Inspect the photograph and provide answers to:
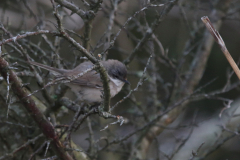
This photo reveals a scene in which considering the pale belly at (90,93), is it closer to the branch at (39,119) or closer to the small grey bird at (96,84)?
the small grey bird at (96,84)

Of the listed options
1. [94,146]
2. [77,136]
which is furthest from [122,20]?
[94,146]

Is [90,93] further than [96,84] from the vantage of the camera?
No

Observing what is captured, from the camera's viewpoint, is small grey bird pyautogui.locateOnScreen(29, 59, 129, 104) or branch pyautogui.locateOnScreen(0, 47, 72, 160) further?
small grey bird pyautogui.locateOnScreen(29, 59, 129, 104)

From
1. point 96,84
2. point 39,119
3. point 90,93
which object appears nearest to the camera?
point 39,119

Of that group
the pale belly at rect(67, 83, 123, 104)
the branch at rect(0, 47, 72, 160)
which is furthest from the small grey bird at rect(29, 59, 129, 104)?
the branch at rect(0, 47, 72, 160)

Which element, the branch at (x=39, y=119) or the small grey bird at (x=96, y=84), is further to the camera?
the small grey bird at (x=96, y=84)

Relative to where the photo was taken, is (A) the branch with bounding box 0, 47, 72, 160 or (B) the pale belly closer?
(A) the branch with bounding box 0, 47, 72, 160

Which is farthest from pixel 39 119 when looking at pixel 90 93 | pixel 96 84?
pixel 96 84

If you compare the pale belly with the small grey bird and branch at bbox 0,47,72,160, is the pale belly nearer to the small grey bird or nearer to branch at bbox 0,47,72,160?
the small grey bird

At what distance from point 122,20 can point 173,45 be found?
217 cm

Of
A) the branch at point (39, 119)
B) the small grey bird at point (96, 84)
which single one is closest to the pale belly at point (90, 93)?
the small grey bird at point (96, 84)

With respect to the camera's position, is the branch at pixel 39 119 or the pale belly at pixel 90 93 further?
the pale belly at pixel 90 93

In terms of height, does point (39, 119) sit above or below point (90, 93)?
above

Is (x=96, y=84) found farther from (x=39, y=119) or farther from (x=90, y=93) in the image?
(x=39, y=119)
